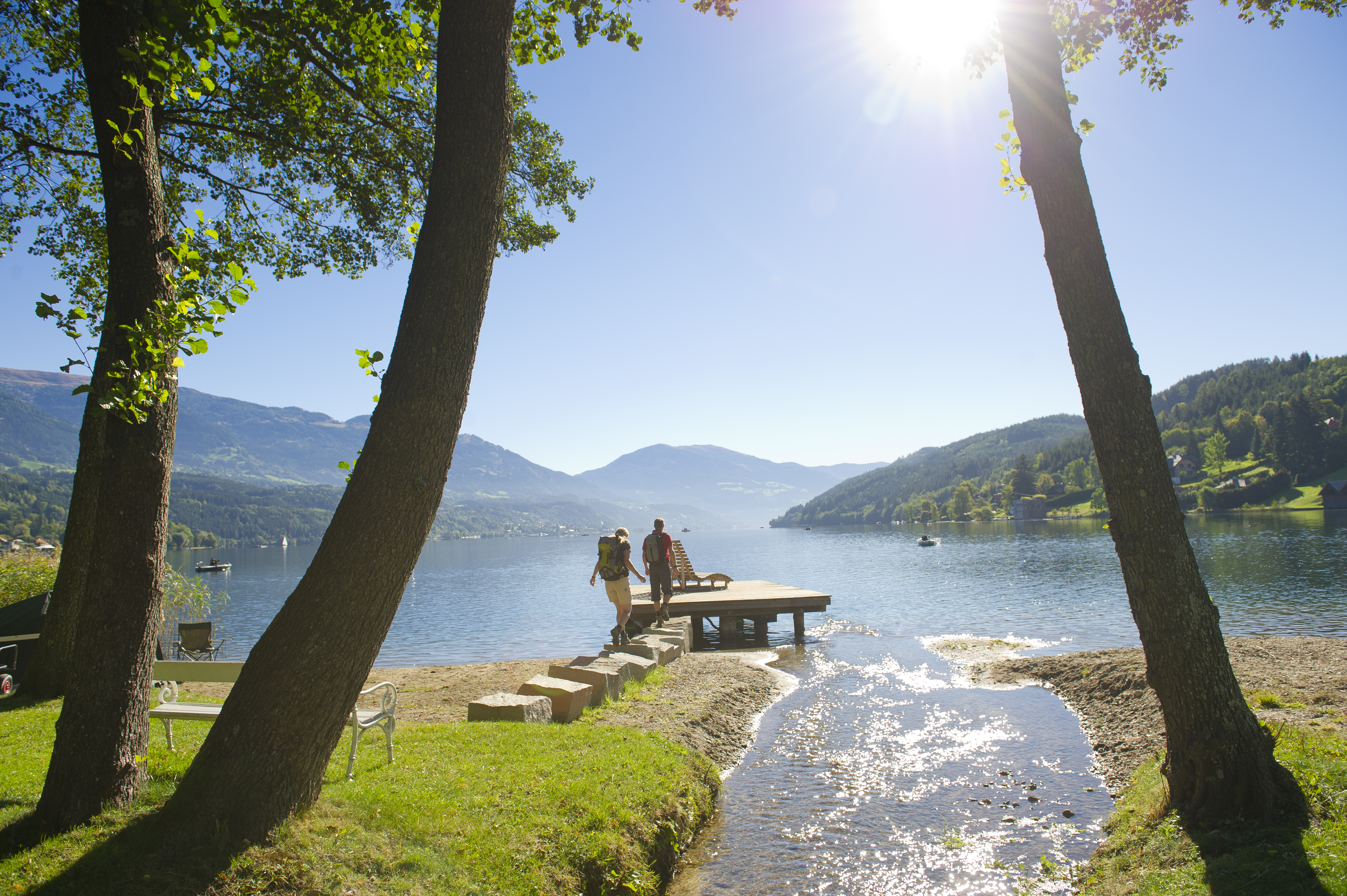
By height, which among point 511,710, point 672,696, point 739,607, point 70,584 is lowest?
point 672,696

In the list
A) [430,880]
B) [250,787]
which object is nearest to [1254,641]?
[430,880]

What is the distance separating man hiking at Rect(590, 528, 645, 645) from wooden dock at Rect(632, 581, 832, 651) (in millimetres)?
5190

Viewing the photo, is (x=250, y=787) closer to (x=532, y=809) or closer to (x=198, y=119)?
(x=532, y=809)

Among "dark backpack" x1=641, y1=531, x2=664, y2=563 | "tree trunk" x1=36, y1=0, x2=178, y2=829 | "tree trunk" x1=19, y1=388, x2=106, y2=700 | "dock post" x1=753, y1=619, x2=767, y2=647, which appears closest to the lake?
"dock post" x1=753, y1=619, x2=767, y2=647

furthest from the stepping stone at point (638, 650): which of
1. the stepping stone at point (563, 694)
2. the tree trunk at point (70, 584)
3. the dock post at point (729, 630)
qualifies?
the dock post at point (729, 630)

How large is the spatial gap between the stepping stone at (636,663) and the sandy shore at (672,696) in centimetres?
39

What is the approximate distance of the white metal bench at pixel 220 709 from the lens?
5875mm

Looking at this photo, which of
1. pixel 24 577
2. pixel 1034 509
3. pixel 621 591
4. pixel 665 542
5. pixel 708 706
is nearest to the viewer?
pixel 708 706

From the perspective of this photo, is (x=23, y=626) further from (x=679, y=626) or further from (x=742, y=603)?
(x=742, y=603)

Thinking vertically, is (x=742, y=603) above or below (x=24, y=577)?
below

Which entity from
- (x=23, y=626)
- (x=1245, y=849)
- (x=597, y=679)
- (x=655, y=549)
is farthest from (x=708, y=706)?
(x=23, y=626)

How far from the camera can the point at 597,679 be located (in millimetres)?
9758

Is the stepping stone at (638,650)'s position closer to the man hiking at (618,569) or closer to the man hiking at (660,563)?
the man hiking at (618,569)

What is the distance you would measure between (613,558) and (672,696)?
303cm
